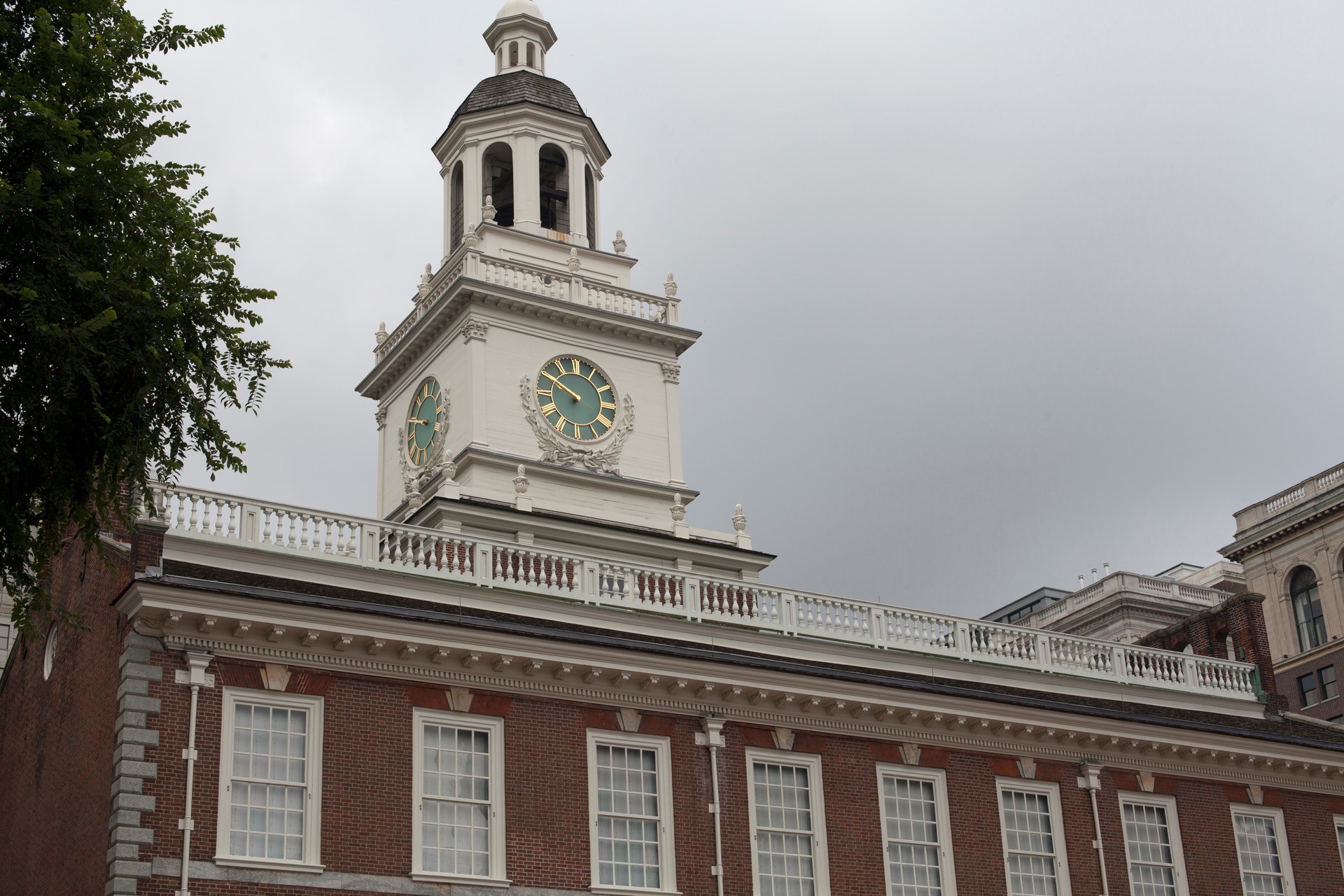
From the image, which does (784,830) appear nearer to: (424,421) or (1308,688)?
(424,421)

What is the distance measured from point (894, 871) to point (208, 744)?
437 inches

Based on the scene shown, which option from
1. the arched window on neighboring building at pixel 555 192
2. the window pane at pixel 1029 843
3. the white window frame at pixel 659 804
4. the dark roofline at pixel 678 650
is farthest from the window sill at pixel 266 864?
the arched window on neighboring building at pixel 555 192

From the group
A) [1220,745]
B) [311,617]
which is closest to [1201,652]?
[1220,745]

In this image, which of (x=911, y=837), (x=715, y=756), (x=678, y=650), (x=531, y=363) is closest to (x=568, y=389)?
(x=531, y=363)

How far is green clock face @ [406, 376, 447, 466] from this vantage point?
43.2m

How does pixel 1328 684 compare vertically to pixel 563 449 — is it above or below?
above

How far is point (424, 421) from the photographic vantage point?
145ft

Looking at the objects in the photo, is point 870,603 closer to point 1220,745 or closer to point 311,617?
point 1220,745

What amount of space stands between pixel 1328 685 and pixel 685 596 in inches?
1977

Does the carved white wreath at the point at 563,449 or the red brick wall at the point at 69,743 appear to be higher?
the carved white wreath at the point at 563,449

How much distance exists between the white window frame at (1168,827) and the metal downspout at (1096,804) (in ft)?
1.82

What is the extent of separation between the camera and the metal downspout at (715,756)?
83.5 ft

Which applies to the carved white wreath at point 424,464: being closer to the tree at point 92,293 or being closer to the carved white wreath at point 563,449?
the carved white wreath at point 563,449

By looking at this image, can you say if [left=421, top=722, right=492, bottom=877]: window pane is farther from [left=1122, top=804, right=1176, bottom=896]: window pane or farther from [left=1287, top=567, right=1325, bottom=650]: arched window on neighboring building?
[left=1287, top=567, right=1325, bottom=650]: arched window on neighboring building
